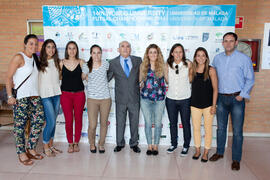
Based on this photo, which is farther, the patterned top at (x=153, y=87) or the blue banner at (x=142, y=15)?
the blue banner at (x=142, y=15)

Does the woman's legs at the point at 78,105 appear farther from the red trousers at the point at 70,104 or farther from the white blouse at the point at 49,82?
the white blouse at the point at 49,82

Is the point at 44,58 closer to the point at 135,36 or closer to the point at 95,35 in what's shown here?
the point at 95,35

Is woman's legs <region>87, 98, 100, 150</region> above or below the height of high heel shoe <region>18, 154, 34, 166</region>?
above

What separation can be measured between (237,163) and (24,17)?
477 centimetres

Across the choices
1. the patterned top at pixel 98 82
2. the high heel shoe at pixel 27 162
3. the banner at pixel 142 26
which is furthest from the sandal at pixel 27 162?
the banner at pixel 142 26

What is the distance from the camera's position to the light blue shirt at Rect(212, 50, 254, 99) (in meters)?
2.91

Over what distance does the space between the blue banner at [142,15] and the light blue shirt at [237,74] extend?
0.94 meters

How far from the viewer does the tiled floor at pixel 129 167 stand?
2771 millimetres

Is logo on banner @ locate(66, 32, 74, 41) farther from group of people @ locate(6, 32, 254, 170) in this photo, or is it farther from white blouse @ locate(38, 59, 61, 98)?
white blouse @ locate(38, 59, 61, 98)

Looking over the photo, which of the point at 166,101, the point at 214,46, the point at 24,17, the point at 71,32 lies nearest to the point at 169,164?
the point at 166,101

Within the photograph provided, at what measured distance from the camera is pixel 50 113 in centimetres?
322

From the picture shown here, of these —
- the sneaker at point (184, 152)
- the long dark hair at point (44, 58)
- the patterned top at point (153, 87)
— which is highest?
the long dark hair at point (44, 58)

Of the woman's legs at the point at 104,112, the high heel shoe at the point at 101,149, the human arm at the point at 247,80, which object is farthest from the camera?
the high heel shoe at the point at 101,149

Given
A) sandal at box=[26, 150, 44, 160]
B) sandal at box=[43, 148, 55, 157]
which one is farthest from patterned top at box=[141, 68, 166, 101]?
sandal at box=[26, 150, 44, 160]
